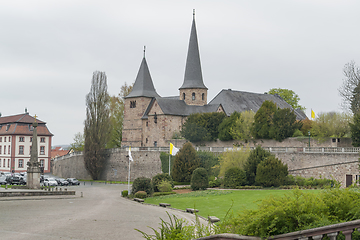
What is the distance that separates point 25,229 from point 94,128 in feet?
139

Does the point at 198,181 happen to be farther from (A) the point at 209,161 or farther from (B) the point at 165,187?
(A) the point at 209,161

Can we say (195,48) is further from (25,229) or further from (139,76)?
(25,229)

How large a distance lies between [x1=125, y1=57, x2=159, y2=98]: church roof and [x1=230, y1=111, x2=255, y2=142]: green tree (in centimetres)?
1867

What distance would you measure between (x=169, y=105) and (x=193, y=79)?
6362 mm

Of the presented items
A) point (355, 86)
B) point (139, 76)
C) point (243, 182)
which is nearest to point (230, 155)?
point (243, 182)

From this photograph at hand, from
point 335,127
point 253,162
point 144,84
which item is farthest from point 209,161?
point 144,84

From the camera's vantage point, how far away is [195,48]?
209ft

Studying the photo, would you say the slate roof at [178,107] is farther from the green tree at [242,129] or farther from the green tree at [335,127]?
the green tree at [335,127]

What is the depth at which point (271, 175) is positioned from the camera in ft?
117

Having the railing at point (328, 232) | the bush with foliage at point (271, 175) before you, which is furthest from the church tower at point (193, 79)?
the railing at point (328, 232)

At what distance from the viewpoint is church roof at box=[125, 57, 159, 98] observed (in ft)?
219

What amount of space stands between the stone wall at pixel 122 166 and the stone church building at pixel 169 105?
6316 millimetres

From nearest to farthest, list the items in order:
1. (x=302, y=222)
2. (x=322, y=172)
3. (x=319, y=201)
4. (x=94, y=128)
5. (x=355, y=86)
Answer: (x=302, y=222) → (x=319, y=201) → (x=322, y=172) → (x=355, y=86) → (x=94, y=128)

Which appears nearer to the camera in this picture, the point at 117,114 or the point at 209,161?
the point at 209,161
